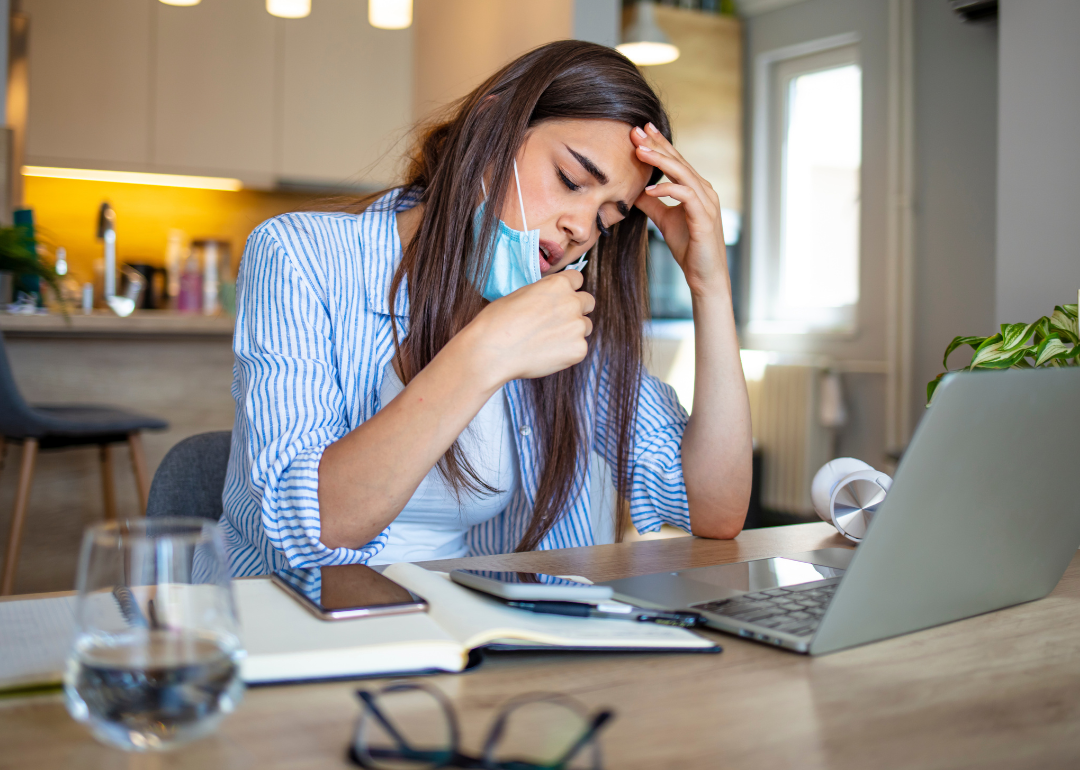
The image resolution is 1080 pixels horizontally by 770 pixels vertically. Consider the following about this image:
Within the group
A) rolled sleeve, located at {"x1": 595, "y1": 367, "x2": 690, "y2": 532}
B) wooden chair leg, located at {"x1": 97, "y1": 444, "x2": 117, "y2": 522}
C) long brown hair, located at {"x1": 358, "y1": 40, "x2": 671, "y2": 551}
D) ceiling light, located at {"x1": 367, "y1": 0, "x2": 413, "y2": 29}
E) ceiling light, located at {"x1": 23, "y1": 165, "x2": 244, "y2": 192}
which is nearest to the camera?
long brown hair, located at {"x1": 358, "y1": 40, "x2": 671, "y2": 551}

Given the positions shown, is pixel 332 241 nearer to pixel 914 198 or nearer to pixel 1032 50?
pixel 1032 50

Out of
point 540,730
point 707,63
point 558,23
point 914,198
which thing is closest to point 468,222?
point 540,730

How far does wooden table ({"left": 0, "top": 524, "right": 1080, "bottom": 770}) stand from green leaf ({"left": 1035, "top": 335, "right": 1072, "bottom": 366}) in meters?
0.55

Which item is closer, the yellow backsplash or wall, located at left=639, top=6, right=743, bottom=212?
the yellow backsplash

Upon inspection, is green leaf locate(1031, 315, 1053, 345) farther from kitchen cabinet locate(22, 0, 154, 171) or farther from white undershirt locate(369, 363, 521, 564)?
kitchen cabinet locate(22, 0, 154, 171)

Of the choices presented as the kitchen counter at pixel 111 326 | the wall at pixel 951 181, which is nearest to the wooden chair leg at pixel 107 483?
the kitchen counter at pixel 111 326

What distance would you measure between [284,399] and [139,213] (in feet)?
11.6

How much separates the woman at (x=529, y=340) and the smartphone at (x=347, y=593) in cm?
A: 19

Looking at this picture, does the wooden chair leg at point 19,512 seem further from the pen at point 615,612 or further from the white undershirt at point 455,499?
the pen at point 615,612

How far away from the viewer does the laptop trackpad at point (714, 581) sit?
698mm

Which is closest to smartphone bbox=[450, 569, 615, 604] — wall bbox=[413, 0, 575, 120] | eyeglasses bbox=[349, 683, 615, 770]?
eyeglasses bbox=[349, 683, 615, 770]

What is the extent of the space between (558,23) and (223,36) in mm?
→ 1524

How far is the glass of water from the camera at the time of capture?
1.23ft

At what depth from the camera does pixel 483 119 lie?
1131 mm
